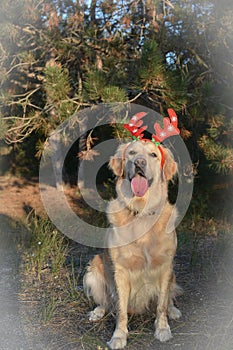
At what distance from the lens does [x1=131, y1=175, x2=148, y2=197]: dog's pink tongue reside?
96.0 inches

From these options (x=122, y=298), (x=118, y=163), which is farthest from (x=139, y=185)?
(x=122, y=298)

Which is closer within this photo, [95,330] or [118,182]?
[95,330]

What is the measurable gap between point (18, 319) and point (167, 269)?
3.04 ft

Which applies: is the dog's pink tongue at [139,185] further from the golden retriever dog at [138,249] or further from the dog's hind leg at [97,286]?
the dog's hind leg at [97,286]

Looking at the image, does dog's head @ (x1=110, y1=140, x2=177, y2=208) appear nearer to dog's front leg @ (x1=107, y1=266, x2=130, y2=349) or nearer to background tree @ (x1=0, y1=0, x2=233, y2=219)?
dog's front leg @ (x1=107, y1=266, x2=130, y2=349)

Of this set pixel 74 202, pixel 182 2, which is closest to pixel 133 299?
pixel 182 2

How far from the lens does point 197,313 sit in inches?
97.3

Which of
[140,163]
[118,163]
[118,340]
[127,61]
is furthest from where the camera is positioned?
[127,61]

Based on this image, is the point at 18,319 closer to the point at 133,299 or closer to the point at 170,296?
the point at 133,299

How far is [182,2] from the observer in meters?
3.45

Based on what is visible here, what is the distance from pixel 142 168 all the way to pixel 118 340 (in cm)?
97

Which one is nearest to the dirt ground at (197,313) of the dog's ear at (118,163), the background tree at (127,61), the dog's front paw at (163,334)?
the dog's front paw at (163,334)

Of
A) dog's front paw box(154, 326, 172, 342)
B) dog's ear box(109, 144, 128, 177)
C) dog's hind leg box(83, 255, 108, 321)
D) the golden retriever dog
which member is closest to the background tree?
dog's ear box(109, 144, 128, 177)

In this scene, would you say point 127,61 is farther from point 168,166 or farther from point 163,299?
point 163,299
